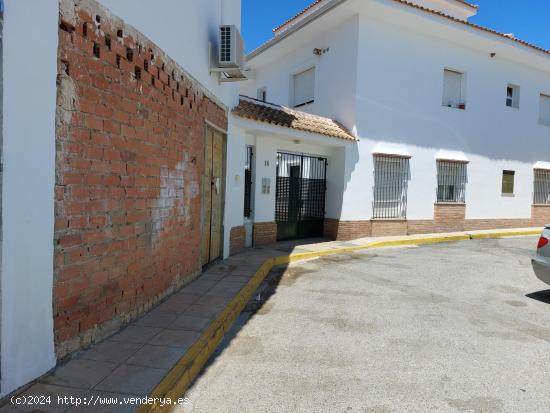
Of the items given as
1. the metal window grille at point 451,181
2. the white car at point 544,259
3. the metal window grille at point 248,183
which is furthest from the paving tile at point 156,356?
the metal window grille at point 451,181

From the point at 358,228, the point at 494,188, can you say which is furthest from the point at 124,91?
the point at 494,188

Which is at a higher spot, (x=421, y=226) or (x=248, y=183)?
(x=248, y=183)

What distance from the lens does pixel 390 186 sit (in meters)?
11.7

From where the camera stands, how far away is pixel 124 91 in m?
3.69

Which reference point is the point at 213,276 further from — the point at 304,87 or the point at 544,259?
the point at 304,87

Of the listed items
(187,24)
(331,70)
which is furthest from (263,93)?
(187,24)

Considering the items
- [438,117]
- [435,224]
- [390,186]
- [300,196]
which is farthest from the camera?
[435,224]

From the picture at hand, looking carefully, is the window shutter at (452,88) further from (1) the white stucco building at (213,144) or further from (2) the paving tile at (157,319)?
(2) the paving tile at (157,319)

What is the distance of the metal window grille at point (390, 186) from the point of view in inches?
450

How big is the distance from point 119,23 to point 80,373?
305 centimetres

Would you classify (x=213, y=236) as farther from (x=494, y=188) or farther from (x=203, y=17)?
(x=494, y=188)

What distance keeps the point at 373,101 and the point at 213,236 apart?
263 inches

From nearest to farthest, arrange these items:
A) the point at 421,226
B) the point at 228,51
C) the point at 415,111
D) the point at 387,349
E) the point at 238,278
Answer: the point at 387,349 < the point at 238,278 < the point at 228,51 < the point at 415,111 < the point at 421,226

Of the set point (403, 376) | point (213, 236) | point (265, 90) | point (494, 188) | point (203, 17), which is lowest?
point (403, 376)
